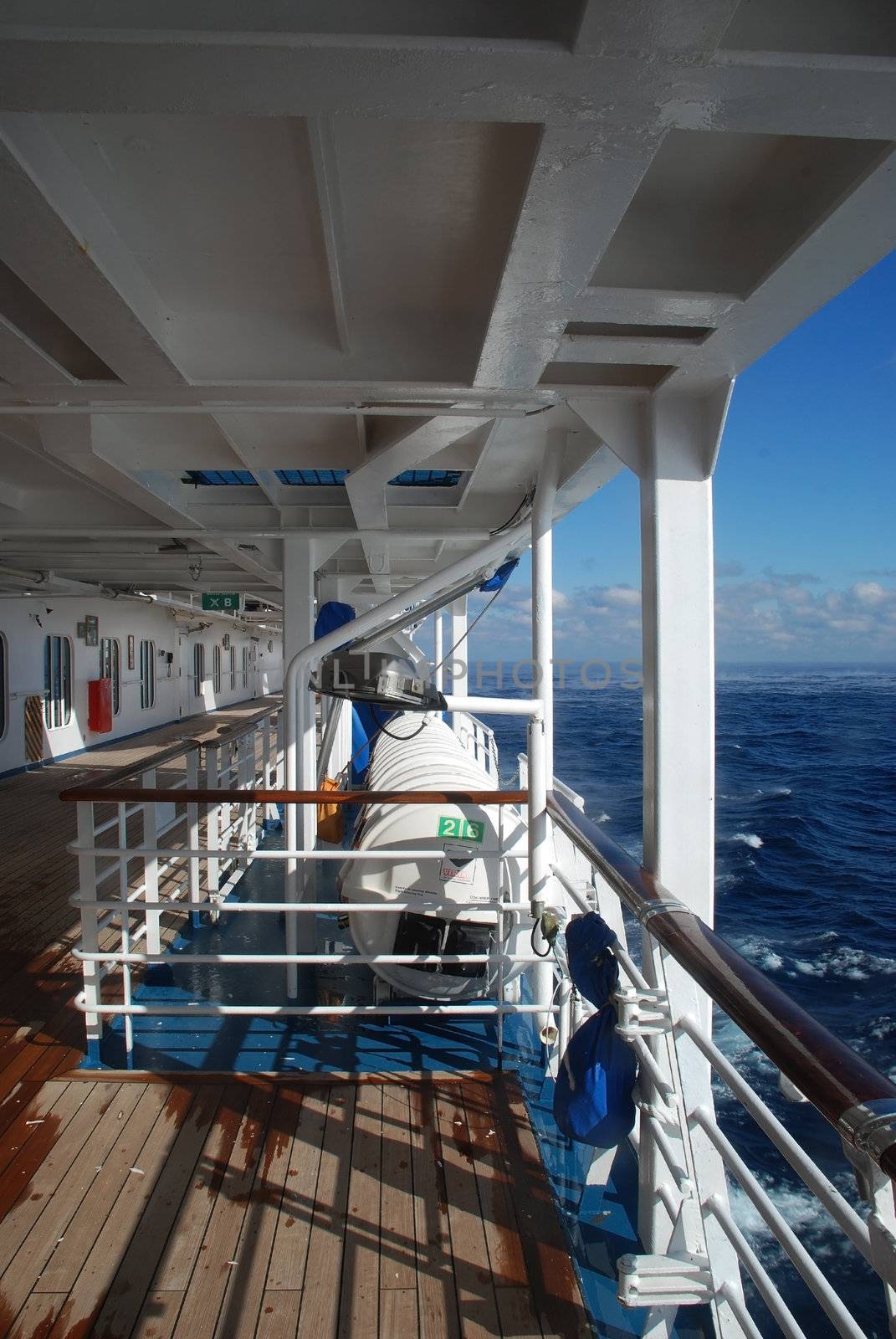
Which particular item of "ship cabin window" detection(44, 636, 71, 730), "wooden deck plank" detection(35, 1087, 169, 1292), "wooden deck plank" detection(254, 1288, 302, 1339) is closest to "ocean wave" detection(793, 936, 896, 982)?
"wooden deck plank" detection(35, 1087, 169, 1292)

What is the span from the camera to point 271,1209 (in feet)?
5.79

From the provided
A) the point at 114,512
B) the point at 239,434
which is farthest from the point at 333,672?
the point at 114,512

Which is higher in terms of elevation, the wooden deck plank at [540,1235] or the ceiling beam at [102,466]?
the ceiling beam at [102,466]

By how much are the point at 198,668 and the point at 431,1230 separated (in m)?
15.0

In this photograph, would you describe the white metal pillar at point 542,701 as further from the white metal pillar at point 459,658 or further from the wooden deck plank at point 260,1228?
the white metal pillar at point 459,658

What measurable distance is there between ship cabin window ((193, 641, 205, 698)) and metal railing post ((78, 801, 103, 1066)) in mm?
13503

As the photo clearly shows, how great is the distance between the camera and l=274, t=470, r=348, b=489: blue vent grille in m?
3.57

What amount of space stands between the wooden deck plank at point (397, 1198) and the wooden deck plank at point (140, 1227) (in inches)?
20.2

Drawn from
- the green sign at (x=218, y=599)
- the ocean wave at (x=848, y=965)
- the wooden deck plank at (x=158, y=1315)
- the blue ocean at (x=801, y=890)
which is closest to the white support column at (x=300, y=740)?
the wooden deck plank at (x=158, y=1315)

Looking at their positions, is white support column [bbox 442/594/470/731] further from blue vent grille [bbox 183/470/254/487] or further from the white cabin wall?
the white cabin wall

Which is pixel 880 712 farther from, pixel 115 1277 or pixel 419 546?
pixel 115 1277

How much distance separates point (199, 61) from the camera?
2.84 ft

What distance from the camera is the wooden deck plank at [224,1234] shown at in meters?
1.48

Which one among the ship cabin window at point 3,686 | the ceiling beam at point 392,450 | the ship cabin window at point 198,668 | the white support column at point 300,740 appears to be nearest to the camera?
the ceiling beam at point 392,450
